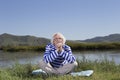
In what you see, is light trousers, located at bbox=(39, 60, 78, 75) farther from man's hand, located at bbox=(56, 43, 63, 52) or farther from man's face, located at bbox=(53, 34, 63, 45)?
man's face, located at bbox=(53, 34, 63, 45)

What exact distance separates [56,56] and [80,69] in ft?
4.24

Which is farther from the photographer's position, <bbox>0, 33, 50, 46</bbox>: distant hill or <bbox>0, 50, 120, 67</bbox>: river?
<bbox>0, 33, 50, 46</bbox>: distant hill

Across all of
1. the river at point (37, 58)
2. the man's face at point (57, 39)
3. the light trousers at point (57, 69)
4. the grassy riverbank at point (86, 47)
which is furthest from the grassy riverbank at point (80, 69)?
the grassy riverbank at point (86, 47)

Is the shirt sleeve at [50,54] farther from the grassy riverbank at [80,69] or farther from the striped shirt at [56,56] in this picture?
the grassy riverbank at [80,69]

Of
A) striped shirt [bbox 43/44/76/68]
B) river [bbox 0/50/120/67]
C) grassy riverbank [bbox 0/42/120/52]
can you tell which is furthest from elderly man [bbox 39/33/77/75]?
grassy riverbank [bbox 0/42/120/52]

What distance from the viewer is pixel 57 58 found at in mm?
9117

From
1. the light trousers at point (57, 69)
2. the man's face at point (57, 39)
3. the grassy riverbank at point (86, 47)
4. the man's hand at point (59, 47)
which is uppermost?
the man's face at point (57, 39)

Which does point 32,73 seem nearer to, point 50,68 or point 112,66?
point 50,68

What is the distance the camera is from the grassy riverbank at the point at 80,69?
8440 mm

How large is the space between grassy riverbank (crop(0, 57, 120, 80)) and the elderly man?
289 mm

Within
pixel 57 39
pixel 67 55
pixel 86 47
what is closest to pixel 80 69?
pixel 67 55

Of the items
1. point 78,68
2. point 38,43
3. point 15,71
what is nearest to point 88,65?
point 78,68

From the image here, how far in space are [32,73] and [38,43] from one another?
72.3ft

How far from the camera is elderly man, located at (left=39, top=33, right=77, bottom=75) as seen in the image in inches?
352
